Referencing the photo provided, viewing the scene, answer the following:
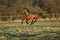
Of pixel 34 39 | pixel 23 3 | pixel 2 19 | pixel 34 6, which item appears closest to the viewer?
pixel 34 39

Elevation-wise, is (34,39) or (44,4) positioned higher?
(34,39)

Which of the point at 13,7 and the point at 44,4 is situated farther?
the point at 44,4

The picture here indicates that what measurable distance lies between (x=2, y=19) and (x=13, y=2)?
187 inches

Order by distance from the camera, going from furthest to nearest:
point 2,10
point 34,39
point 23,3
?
point 23,3 → point 2,10 → point 34,39

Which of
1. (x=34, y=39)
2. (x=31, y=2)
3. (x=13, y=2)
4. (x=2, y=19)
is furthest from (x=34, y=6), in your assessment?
(x=34, y=39)

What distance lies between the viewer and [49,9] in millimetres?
37625

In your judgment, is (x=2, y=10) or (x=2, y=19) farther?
(x=2, y=10)

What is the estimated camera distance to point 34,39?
40.4 feet

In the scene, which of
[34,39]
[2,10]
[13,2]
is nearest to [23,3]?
[13,2]

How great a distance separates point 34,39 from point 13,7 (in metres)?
22.8

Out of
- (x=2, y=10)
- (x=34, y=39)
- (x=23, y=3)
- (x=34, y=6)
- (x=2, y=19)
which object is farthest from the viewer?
(x=34, y=6)

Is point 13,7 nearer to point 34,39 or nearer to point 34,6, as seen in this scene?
point 34,6

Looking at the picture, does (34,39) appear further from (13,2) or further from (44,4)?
(44,4)

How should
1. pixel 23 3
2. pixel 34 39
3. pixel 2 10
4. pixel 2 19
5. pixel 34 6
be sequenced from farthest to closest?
pixel 34 6 < pixel 23 3 < pixel 2 10 < pixel 2 19 < pixel 34 39
